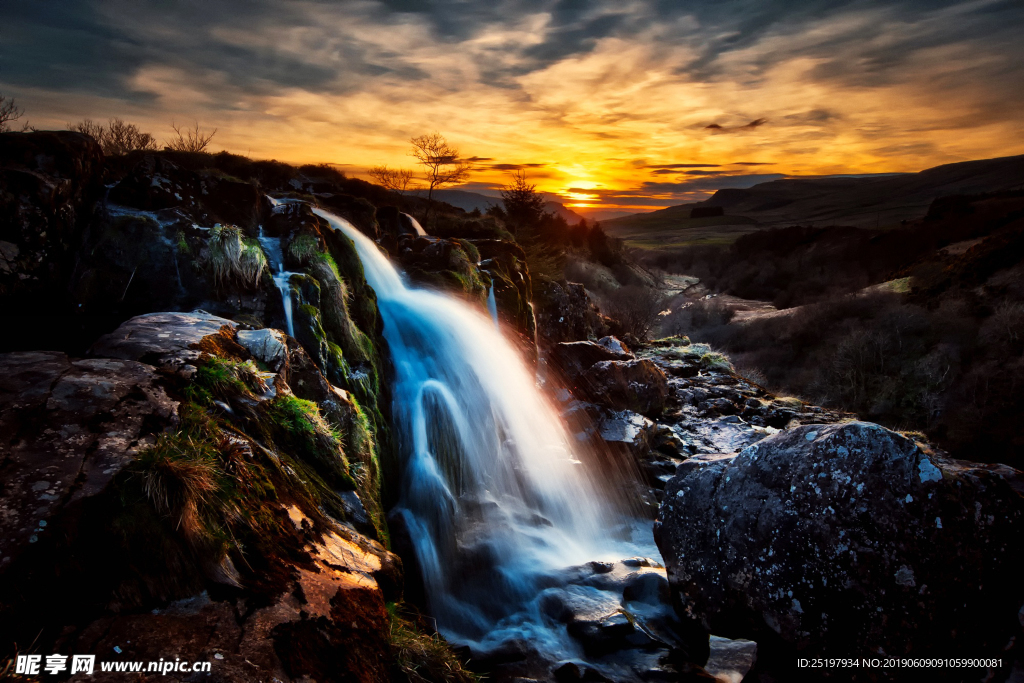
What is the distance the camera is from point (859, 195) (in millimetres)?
145625

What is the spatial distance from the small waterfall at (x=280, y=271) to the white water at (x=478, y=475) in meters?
2.74

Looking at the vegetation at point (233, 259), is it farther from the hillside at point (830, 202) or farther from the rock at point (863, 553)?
the hillside at point (830, 202)

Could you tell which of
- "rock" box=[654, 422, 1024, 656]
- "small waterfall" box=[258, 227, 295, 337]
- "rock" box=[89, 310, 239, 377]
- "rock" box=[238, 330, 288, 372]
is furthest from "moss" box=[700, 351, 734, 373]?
"rock" box=[89, 310, 239, 377]

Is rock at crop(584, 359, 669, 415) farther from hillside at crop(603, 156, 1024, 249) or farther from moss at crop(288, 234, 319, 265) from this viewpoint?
hillside at crop(603, 156, 1024, 249)

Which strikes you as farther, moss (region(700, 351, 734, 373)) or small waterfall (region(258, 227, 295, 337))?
moss (region(700, 351, 734, 373))

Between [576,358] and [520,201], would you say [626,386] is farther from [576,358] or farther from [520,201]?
[520,201]

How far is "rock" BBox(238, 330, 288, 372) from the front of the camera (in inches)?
266

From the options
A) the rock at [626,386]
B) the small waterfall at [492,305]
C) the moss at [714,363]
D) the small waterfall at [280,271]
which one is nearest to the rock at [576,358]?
the rock at [626,386]

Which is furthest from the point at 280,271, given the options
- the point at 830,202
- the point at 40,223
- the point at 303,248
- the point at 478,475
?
the point at 830,202

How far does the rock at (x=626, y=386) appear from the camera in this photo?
611 inches

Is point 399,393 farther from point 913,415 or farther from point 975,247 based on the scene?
point 975,247

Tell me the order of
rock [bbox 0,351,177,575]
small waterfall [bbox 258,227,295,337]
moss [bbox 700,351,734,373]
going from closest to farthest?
rock [bbox 0,351,177,575], small waterfall [bbox 258,227,295,337], moss [bbox 700,351,734,373]

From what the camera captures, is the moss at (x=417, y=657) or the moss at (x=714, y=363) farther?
the moss at (x=714, y=363)

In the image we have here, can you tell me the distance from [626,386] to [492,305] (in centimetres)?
523
